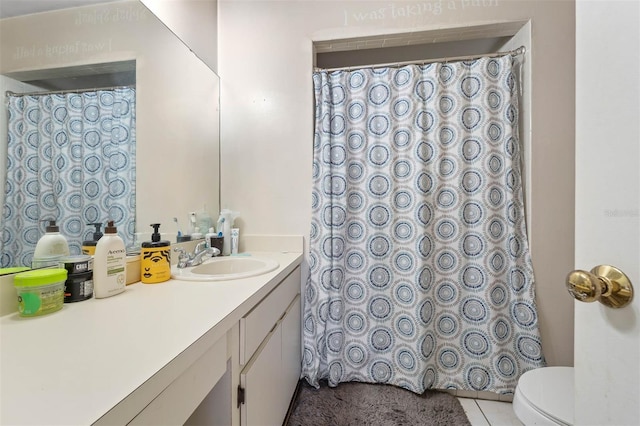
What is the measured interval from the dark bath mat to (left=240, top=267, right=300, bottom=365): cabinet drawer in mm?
567

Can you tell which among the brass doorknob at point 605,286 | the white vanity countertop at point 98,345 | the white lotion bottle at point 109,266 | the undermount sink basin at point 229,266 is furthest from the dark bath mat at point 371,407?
the brass doorknob at point 605,286

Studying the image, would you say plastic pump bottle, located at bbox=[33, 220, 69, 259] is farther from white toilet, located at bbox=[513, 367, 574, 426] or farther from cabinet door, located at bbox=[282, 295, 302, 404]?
white toilet, located at bbox=[513, 367, 574, 426]

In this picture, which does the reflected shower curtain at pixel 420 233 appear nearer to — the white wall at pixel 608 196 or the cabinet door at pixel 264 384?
the cabinet door at pixel 264 384

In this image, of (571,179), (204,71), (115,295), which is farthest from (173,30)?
(571,179)

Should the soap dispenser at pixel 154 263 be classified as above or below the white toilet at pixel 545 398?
above

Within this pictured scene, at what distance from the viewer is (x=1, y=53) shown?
0.66 m

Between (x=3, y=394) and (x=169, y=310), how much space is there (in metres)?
0.33

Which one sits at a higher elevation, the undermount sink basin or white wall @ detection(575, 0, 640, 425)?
white wall @ detection(575, 0, 640, 425)

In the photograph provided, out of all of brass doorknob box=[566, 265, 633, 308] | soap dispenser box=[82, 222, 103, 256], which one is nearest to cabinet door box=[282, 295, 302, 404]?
soap dispenser box=[82, 222, 103, 256]

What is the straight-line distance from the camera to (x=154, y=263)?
0.98 m

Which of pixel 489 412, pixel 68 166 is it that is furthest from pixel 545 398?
pixel 68 166

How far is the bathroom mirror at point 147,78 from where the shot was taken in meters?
0.72

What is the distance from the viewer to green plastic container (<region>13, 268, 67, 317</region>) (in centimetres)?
64

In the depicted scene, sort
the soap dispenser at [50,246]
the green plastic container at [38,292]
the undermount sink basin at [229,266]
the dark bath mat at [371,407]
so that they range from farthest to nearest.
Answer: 1. the dark bath mat at [371,407]
2. the undermount sink basin at [229,266]
3. the soap dispenser at [50,246]
4. the green plastic container at [38,292]
